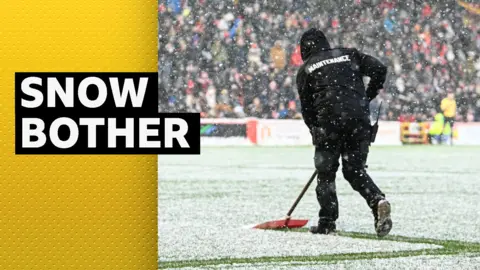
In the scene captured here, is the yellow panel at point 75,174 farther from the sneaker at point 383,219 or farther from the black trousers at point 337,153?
the black trousers at point 337,153

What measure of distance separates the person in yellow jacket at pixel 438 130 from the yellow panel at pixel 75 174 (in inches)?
875

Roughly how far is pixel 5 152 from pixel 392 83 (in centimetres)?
2254

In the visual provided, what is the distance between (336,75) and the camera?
6.21 metres

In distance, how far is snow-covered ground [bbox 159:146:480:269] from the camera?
5.60 metres

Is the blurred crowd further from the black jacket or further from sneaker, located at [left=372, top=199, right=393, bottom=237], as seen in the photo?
sneaker, located at [left=372, top=199, right=393, bottom=237]

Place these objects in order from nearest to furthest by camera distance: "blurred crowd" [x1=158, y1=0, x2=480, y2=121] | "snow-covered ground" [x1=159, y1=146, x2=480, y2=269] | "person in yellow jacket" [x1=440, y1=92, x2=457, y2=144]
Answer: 1. "snow-covered ground" [x1=159, y1=146, x2=480, y2=269]
2. "blurred crowd" [x1=158, y1=0, x2=480, y2=121]
3. "person in yellow jacket" [x1=440, y1=92, x2=457, y2=144]

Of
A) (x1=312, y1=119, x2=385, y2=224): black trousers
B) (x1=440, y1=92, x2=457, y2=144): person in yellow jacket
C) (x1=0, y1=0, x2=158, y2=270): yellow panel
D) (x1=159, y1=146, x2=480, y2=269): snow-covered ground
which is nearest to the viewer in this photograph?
(x1=0, y1=0, x2=158, y2=270): yellow panel

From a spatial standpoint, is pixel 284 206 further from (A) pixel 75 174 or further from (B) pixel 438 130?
(B) pixel 438 130

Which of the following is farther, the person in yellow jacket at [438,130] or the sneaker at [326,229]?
the person in yellow jacket at [438,130]

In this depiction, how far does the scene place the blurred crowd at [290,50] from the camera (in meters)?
24.2

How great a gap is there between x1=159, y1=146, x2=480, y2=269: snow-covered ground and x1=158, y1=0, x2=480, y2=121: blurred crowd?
723 cm

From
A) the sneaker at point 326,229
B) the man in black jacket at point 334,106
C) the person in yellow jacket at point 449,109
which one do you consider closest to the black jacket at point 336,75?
the man in black jacket at point 334,106

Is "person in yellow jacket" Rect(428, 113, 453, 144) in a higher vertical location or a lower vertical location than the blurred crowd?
lower

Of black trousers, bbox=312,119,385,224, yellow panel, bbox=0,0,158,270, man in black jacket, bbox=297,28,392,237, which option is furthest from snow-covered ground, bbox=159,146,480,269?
Answer: yellow panel, bbox=0,0,158,270
